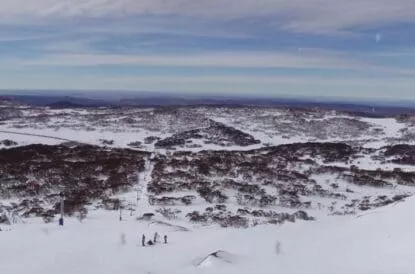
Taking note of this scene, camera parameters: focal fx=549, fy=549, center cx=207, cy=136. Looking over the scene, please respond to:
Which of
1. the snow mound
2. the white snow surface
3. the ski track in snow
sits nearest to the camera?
the white snow surface

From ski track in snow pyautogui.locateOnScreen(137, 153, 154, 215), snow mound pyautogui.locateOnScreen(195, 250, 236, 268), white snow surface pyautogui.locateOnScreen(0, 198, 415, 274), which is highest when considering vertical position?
snow mound pyautogui.locateOnScreen(195, 250, 236, 268)

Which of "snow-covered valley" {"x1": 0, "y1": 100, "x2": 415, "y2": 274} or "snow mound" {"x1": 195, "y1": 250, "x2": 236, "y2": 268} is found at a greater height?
"snow mound" {"x1": 195, "y1": 250, "x2": 236, "y2": 268}

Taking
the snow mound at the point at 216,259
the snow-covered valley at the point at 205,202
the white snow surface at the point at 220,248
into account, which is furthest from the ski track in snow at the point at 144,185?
the snow mound at the point at 216,259

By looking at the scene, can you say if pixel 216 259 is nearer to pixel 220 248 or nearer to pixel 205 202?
pixel 220 248

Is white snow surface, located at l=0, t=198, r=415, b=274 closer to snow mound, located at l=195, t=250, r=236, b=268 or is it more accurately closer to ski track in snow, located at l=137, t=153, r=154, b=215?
snow mound, located at l=195, t=250, r=236, b=268

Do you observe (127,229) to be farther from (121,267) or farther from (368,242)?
(368,242)

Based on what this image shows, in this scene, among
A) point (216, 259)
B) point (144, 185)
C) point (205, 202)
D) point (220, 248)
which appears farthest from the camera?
point (144, 185)

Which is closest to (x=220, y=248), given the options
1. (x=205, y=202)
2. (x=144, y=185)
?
(x=205, y=202)

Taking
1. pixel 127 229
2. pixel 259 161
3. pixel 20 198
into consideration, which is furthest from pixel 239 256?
pixel 259 161

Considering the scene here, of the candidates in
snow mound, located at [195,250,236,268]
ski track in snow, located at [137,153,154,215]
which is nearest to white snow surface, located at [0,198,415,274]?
snow mound, located at [195,250,236,268]
